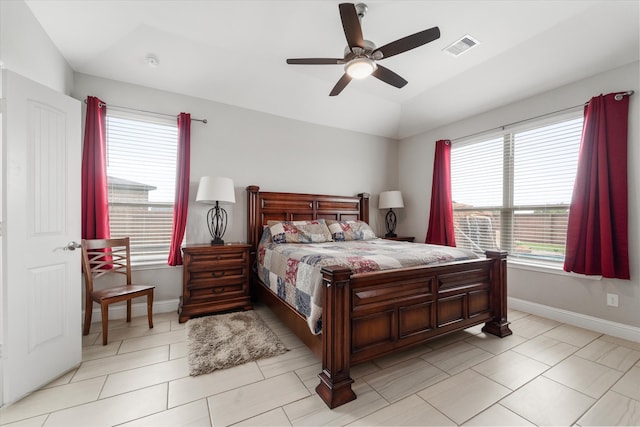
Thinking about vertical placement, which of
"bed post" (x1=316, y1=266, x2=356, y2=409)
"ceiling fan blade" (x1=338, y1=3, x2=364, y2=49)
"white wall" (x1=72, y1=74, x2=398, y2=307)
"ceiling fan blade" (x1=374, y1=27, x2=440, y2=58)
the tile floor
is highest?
"ceiling fan blade" (x1=338, y1=3, x2=364, y2=49)

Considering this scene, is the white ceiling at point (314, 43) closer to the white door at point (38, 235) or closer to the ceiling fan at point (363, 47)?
the ceiling fan at point (363, 47)

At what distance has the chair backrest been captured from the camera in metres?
2.70

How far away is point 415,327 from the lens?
2.08m

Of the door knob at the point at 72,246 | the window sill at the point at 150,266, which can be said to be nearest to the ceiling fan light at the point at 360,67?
the door knob at the point at 72,246

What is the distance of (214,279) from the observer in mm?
3064

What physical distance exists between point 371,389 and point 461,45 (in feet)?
11.3

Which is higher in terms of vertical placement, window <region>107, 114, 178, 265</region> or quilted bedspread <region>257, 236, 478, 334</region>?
window <region>107, 114, 178, 265</region>

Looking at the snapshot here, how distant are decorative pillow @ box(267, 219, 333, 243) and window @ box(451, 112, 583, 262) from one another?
2.29 meters

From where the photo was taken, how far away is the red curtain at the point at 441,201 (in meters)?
4.14

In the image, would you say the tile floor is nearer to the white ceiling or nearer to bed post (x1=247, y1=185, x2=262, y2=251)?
bed post (x1=247, y1=185, x2=262, y2=251)

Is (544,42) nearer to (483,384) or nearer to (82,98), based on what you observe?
(483,384)

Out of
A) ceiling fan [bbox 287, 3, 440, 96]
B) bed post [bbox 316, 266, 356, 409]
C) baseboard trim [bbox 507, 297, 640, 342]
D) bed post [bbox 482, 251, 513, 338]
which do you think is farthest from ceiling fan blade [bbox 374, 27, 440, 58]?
baseboard trim [bbox 507, 297, 640, 342]

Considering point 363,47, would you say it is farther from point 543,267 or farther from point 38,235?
point 543,267

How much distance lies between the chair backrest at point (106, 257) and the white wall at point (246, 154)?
0.28m
